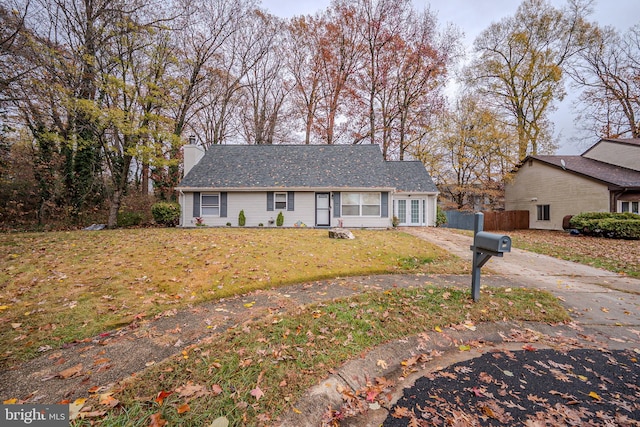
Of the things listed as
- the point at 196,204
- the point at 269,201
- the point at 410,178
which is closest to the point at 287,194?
the point at 269,201

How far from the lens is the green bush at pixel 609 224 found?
12.6 meters

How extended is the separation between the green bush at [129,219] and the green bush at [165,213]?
129 cm

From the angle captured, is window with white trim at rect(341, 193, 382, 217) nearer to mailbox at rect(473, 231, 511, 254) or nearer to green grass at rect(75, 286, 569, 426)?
green grass at rect(75, 286, 569, 426)

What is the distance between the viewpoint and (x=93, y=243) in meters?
8.45

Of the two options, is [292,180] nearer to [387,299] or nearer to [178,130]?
[178,130]

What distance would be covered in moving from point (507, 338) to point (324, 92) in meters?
24.1

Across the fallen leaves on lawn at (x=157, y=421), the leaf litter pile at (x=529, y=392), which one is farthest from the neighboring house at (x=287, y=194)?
the fallen leaves on lawn at (x=157, y=421)

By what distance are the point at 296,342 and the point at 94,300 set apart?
3.84 meters

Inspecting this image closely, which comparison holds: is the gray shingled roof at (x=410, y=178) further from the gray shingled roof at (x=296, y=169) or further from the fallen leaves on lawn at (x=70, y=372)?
the fallen leaves on lawn at (x=70, y=372)

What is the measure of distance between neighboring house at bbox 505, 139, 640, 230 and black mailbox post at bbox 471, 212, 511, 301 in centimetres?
1814

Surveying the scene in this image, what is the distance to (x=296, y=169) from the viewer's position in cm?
1688

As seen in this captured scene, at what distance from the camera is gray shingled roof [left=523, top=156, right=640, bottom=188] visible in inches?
618

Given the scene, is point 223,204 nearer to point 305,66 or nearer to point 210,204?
point 210,204

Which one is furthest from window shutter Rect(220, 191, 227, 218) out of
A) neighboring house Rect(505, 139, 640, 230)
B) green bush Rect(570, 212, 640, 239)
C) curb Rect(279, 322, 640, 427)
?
neighboring house Rect(505, 139, 640, 230)
